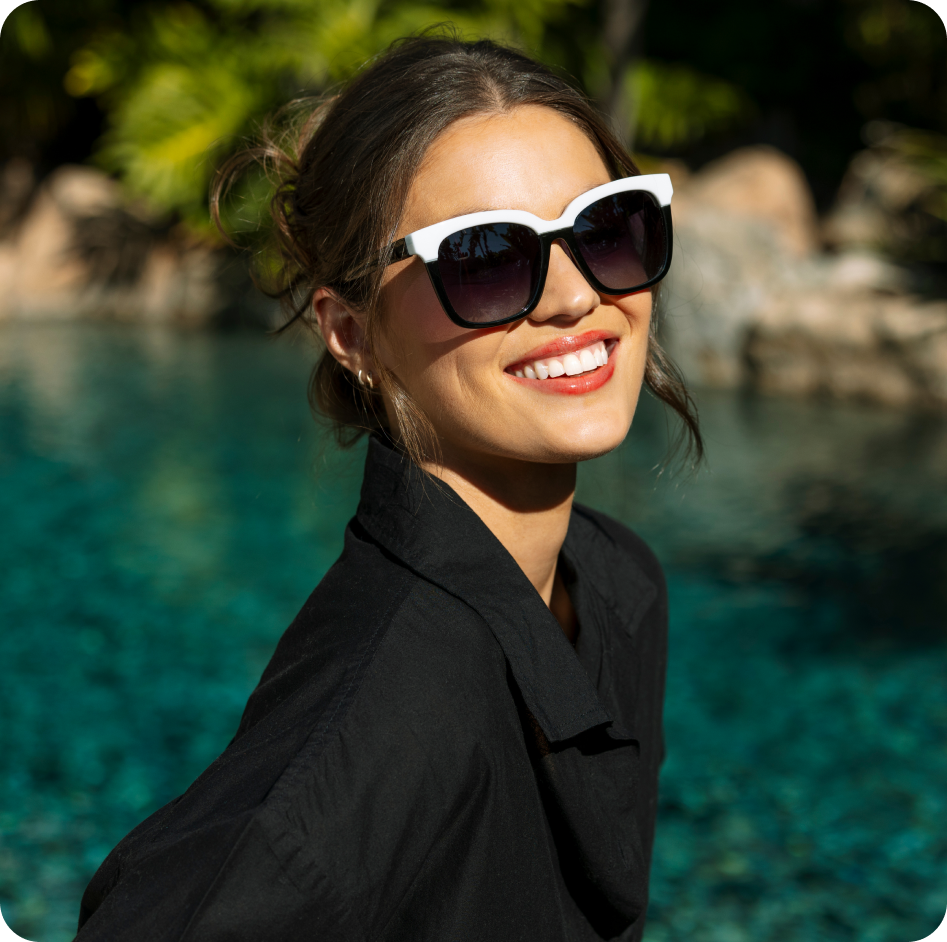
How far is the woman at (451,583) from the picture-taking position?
3.03ft

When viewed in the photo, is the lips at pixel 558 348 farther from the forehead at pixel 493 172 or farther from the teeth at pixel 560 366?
the forehead at pixel 493 172

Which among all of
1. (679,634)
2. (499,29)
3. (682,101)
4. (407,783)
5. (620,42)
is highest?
(499,29)

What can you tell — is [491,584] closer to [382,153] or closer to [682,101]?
[382,153]

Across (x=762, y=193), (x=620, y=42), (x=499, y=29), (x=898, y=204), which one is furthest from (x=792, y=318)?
(x=499, y=29)

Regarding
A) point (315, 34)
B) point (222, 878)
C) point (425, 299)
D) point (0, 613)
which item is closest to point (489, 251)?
point (425, 299)

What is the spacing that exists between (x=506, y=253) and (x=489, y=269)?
0.04m

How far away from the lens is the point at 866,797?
12.8 feet

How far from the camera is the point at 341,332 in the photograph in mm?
1475

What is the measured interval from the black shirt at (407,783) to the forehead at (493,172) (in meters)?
0.34

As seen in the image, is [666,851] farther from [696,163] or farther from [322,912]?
[696,163]

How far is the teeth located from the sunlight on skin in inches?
0.7

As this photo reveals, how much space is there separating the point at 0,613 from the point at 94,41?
533 inches

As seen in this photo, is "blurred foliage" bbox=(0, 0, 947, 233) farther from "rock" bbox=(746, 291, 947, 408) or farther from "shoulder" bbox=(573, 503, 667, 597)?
"shoulder" bbox=(573, 503, 667, 597)

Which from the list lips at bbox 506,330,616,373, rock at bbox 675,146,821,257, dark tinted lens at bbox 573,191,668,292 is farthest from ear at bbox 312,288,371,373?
rock at bbox 675,146,821,257
